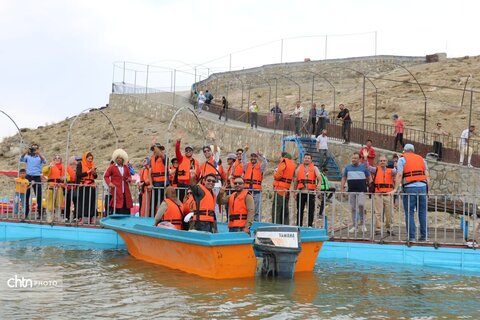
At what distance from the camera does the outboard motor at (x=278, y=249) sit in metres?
12.8

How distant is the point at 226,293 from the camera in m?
12.1

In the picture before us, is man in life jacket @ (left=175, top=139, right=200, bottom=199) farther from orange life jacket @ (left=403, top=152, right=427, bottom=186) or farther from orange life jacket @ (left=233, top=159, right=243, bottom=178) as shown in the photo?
orange life jacket @ (left=403, top=152, right=427, bottom=186)

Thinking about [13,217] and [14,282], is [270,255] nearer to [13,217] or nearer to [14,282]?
[14,282]

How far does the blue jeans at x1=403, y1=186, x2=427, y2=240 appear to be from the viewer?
15322 mm

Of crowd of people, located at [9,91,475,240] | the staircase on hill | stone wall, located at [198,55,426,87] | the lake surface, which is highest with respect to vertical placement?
stone wall, located at [198,55,426,87]

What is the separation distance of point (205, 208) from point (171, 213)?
1.21 meters

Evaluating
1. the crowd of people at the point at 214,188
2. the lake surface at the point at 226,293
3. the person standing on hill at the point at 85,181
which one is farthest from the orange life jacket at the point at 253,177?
the person standing on hill at the point at 85,181

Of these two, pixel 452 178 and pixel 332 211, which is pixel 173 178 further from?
pixel 452 178

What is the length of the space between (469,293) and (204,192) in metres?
5.02

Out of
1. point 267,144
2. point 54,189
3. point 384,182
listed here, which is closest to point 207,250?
point 384,182

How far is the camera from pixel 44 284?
499 inches

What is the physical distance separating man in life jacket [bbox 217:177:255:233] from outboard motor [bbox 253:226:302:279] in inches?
37.4

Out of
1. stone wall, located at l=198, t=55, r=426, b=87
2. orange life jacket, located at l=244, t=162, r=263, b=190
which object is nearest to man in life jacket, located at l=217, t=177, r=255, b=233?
orange life jacket, located at l=244, t=162, r=263, b=190

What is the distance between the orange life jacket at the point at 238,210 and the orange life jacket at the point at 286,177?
327 cm
